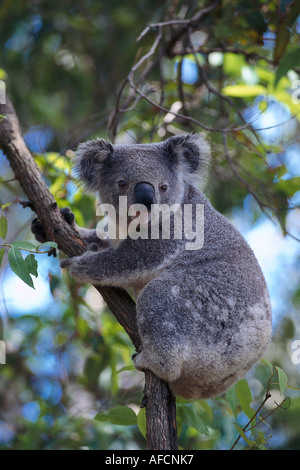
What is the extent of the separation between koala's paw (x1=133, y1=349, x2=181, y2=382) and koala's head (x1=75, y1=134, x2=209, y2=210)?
91 centimetres

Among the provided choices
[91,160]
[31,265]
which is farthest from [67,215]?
[31,265]

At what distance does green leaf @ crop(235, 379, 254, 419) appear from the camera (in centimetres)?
299

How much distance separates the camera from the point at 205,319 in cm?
301

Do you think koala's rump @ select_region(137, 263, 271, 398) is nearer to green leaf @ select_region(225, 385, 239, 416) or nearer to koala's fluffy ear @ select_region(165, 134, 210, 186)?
green leaf @ select_region(225, 385, 239, 416)

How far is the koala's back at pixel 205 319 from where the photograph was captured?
287 centimetres

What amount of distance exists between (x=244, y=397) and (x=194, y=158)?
167cm

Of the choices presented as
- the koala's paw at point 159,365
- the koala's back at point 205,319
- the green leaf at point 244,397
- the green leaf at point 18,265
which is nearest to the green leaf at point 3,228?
the green leaf at point 18,265

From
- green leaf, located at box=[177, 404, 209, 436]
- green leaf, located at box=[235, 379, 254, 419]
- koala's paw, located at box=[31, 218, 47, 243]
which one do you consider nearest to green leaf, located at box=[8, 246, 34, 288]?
koala's paw, located at box=[31, 218, 47, 243]

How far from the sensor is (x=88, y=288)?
4441 millimetres

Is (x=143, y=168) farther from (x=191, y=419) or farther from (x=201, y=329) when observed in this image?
(x=191, y=419)

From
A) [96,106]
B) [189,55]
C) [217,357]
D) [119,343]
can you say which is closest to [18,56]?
[96,106]

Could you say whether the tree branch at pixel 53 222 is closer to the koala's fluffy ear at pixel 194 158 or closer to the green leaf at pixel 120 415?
the green leaf at pixel 120 415
